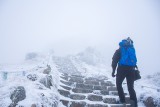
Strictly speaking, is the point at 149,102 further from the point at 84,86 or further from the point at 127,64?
the point at 84,86

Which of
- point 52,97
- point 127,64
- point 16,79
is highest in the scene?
point 127,64

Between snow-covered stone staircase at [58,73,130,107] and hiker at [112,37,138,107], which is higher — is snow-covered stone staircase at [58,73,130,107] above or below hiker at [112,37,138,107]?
below

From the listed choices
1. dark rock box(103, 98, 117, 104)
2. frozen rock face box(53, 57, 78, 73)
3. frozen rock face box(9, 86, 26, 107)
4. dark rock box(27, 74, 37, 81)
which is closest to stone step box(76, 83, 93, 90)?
dark rock box(103, 98, 117, 104)

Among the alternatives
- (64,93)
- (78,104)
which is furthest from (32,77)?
(78,104)

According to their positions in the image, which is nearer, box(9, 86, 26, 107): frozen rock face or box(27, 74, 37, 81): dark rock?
box(9, 86, 26, 107): frozen rock face

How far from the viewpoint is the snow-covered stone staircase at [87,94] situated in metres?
5.51

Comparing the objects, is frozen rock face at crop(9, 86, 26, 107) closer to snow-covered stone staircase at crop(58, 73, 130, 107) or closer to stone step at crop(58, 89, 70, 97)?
snow-covered stone staircase at crop(58, 73, 130, 107)

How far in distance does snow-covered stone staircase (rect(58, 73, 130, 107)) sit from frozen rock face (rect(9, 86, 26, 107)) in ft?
5.55

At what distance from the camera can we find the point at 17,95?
392 centimetres

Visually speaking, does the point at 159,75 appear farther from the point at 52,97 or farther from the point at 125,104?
the point at 52,97

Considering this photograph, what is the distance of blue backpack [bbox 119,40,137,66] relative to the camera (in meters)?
5.43

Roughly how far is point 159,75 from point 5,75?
29.7 ft

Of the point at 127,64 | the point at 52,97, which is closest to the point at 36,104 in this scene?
the point at 52,97

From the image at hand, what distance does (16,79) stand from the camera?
190 inches
